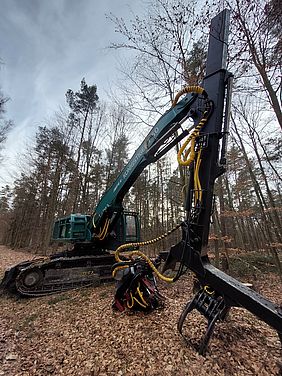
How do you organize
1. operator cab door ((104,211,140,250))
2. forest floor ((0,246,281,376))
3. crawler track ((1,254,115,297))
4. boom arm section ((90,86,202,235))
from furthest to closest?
1. operator cab door ((104,211,140,250))
2. crawler track ((1,254,115,297))
3. boom arm section ((90,86,202,235))
4. forest floor ((0,246,281,376))

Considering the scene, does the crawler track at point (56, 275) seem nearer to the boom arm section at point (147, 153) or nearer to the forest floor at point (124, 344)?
the forest floor at point (124, 344)

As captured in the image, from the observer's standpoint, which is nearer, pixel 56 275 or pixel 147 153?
pixel 147 153

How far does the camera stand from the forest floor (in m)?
2.22

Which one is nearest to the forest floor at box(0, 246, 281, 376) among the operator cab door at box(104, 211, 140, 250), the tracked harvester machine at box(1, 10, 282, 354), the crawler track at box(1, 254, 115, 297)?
the tracked harvester machine at box(1, 10, 282, 354)

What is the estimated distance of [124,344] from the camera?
2.70 meters

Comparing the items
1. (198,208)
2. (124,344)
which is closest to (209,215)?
(198,208)

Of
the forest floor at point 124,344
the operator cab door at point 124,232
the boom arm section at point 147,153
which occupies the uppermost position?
the boom arm section at point 147,153

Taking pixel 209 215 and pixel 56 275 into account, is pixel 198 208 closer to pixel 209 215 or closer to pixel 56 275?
pixel 209 215

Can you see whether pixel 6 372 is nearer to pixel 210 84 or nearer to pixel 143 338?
pixel 143 338

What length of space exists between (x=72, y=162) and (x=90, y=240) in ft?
31.0

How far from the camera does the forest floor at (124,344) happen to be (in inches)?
87.3

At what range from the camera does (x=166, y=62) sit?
562 cm

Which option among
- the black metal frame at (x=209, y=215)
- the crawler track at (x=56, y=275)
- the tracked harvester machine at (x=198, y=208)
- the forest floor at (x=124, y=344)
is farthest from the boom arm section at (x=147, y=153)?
the forest floor at (x=124, y=344)

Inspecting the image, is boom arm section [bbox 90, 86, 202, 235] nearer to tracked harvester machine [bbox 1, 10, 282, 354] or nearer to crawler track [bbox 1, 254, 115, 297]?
tracked harvester machine [bbox 1, 10, 282, 354]
